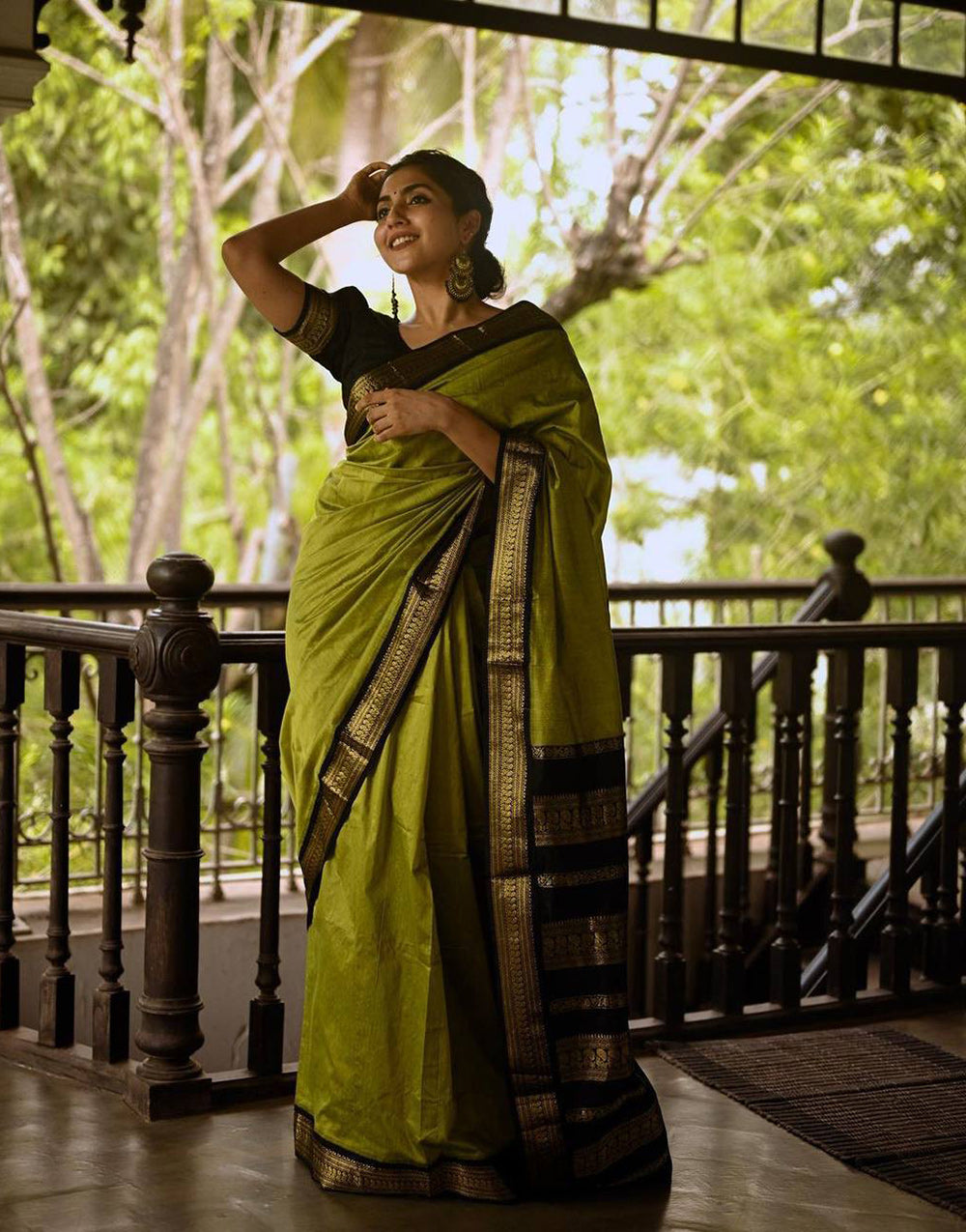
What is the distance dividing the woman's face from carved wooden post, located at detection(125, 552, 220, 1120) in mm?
609

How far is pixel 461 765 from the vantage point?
2.51 meters

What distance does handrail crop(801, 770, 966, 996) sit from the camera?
3889 millimetres

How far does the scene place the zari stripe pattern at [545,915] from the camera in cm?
248

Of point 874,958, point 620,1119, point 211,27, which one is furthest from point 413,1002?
point 211,27

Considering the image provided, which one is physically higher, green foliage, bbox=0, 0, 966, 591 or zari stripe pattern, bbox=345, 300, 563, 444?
green foliage, bbox=0, 0, 966, 591

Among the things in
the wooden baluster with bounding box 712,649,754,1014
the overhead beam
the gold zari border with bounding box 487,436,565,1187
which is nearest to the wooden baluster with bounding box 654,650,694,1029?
the wooden baluster with bounding box 712,649,754,1014

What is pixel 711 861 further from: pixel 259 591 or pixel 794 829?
pixel 259 591

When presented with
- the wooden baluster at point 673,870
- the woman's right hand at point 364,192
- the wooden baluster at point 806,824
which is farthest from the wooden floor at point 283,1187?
the wooden baluster at point 806,824

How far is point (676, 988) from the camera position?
326 centimetres

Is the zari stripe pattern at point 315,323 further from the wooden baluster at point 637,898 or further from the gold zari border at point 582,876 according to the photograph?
the gold zari border at point 582,876

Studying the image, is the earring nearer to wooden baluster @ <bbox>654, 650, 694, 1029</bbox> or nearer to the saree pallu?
the saree pallu

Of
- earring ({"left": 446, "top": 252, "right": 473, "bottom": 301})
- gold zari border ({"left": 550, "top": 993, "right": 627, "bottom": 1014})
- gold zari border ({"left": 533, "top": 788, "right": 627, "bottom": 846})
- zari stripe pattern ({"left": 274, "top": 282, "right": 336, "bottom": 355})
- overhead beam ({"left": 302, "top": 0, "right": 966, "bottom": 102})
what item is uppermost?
overhead beam ({"left": 302, "top": 0, "right": 966, "bottom": 102})

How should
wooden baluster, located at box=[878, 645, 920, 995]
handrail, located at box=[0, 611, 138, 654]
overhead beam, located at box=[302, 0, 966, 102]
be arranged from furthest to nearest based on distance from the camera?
overhead beam, located at box=[302, 0, 966, 102]
wooden baluster, located at box=[878, 645, 920, 995]
handrail, located at box=[0, 611, 138, 654]

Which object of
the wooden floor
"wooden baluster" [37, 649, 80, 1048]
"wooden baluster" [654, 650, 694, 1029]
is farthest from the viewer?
"wooden baluster" [654, 650, 694, 1029]
